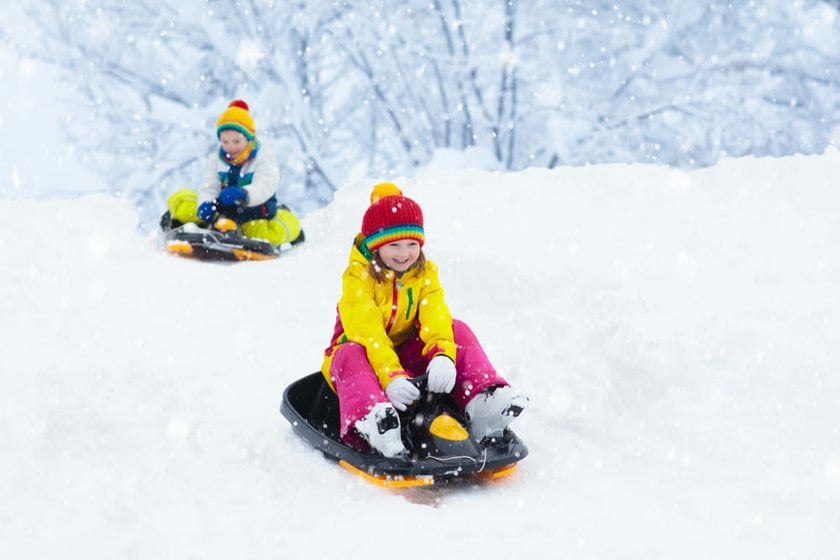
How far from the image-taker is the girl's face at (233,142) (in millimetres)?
7496

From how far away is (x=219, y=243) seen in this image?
7.03m

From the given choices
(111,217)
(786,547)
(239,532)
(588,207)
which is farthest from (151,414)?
(111,217)

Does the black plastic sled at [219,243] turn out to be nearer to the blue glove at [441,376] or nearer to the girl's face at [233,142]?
the girl's face at [233,142]

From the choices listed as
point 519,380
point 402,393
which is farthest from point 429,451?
point 519,380

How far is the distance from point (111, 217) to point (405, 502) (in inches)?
245

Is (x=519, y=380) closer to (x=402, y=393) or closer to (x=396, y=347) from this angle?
(x=396, y=347)

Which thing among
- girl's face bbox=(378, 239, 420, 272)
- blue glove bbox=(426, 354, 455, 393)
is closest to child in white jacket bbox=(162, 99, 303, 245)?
girl's face bbox=(378, 239, 420, 272)

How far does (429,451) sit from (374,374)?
1.21 ft

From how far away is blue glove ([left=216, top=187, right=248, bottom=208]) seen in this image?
287 inches

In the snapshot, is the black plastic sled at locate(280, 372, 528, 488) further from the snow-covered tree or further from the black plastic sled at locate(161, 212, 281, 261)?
the snow-covered tree

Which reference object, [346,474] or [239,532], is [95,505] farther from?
[346,474]

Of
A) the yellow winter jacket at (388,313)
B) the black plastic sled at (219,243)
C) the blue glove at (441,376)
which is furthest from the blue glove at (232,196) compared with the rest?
the blue glove at (441,376)

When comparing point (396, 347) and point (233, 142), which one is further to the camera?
point (233, 142)

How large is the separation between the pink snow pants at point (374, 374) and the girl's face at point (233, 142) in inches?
177
